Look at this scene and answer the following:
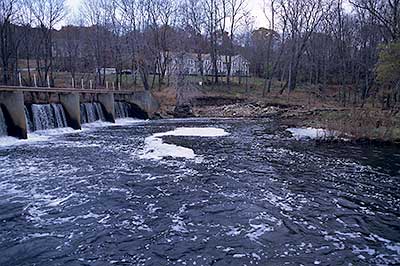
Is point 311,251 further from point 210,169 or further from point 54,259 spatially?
point 210,169

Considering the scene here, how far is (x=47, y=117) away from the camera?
969 inches

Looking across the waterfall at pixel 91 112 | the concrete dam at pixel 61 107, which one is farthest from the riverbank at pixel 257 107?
the waterfall at pixel 91 112

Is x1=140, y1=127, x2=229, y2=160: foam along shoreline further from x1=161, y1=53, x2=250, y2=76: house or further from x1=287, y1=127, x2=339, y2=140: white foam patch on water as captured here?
x1=161, y1=53, x2=250, y2=76: house

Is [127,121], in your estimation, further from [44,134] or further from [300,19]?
[300,19]

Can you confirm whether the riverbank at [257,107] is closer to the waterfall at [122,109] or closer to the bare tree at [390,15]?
the waterfall at [122,109]

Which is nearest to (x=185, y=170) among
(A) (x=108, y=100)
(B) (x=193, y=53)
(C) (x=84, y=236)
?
(C) (x=84, y=236)

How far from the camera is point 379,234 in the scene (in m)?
7.59

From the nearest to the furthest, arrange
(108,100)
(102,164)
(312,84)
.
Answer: (102,164), (108,100), (312,84)

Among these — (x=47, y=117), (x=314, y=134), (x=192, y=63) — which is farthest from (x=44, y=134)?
(x=192, y=63)

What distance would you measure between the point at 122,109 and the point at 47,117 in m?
11.0

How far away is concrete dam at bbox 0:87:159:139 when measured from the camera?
67.6ft

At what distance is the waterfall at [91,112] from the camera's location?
29453 mm

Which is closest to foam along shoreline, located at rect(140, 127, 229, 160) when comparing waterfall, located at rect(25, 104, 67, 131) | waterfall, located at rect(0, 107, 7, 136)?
waterfall, located at rect(25, 104, 67, 131)

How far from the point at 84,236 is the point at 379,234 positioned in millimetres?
6049
